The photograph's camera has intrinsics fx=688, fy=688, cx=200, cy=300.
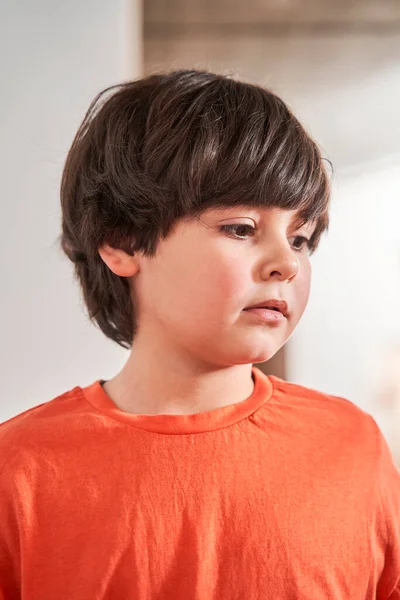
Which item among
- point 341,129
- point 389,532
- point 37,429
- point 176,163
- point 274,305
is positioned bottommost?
point 389,532

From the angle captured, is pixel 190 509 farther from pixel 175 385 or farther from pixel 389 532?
pixel 389 532

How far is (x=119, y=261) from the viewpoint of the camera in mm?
804

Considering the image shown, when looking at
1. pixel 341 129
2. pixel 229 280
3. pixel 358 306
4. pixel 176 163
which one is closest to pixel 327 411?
pixel 229 280

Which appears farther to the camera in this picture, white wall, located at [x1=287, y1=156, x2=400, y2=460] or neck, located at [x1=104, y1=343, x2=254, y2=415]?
white wall, located at [x1=287, y1=156, x2=400, y2=460]

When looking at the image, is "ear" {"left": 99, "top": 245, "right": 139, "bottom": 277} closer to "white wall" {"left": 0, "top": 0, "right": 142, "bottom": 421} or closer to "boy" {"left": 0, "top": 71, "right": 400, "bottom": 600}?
"boy" {"left": 0, "top": 71, "right": 400, "bottom": 600}

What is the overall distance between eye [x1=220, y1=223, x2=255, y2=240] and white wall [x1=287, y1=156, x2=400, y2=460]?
213cm

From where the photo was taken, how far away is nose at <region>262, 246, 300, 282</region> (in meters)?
0.71

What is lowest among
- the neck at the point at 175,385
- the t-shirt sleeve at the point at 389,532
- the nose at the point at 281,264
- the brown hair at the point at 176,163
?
the t-shirt sleeve at the point at 389,532

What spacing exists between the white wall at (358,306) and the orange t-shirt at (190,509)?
2.04 metres

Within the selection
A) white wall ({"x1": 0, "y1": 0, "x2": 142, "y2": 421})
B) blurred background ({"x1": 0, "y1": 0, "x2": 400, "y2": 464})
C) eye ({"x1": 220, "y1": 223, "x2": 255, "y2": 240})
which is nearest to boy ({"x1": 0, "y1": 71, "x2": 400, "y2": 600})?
eye ({"x1": 220, "y1": 223, "x2": 255, "y2": 240})

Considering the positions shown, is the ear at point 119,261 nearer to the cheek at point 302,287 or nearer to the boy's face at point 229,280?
the boy's face at point 229,280

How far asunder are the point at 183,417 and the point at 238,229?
0.73 ft

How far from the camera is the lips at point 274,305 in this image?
72cm

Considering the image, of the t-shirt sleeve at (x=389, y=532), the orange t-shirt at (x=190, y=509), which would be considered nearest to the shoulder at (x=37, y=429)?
the orange t-shirt at (x=190, y=509)
